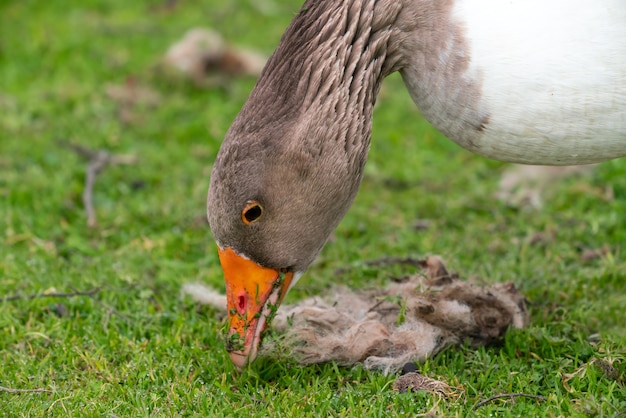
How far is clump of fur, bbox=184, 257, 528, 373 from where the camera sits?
4215 mm

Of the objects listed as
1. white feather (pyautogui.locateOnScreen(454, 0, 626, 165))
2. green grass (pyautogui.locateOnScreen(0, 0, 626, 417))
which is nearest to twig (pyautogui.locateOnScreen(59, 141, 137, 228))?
green grass (pyautogui.locateOnScreen(0, 0, 626, 417))

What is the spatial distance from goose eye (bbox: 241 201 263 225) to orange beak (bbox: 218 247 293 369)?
0.17 m

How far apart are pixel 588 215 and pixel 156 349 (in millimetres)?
3213

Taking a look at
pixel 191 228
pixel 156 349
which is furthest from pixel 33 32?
pixel 156 349

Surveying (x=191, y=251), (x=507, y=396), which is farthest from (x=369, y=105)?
(x=191, y=251)

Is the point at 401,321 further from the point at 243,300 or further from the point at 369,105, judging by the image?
the point at 369,105

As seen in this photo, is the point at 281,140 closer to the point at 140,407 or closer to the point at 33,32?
the point at 140,407

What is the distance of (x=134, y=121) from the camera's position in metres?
8.01

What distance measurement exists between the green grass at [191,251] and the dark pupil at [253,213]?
2.34ft

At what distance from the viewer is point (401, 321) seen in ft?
14.5

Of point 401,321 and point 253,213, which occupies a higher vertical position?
point 253,213

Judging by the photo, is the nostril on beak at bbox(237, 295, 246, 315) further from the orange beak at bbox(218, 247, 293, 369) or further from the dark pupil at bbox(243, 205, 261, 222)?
the dark pupil at bbox(243, 205, 261, 222)

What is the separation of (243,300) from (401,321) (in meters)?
0.84

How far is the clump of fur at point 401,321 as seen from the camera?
4.21 metres
